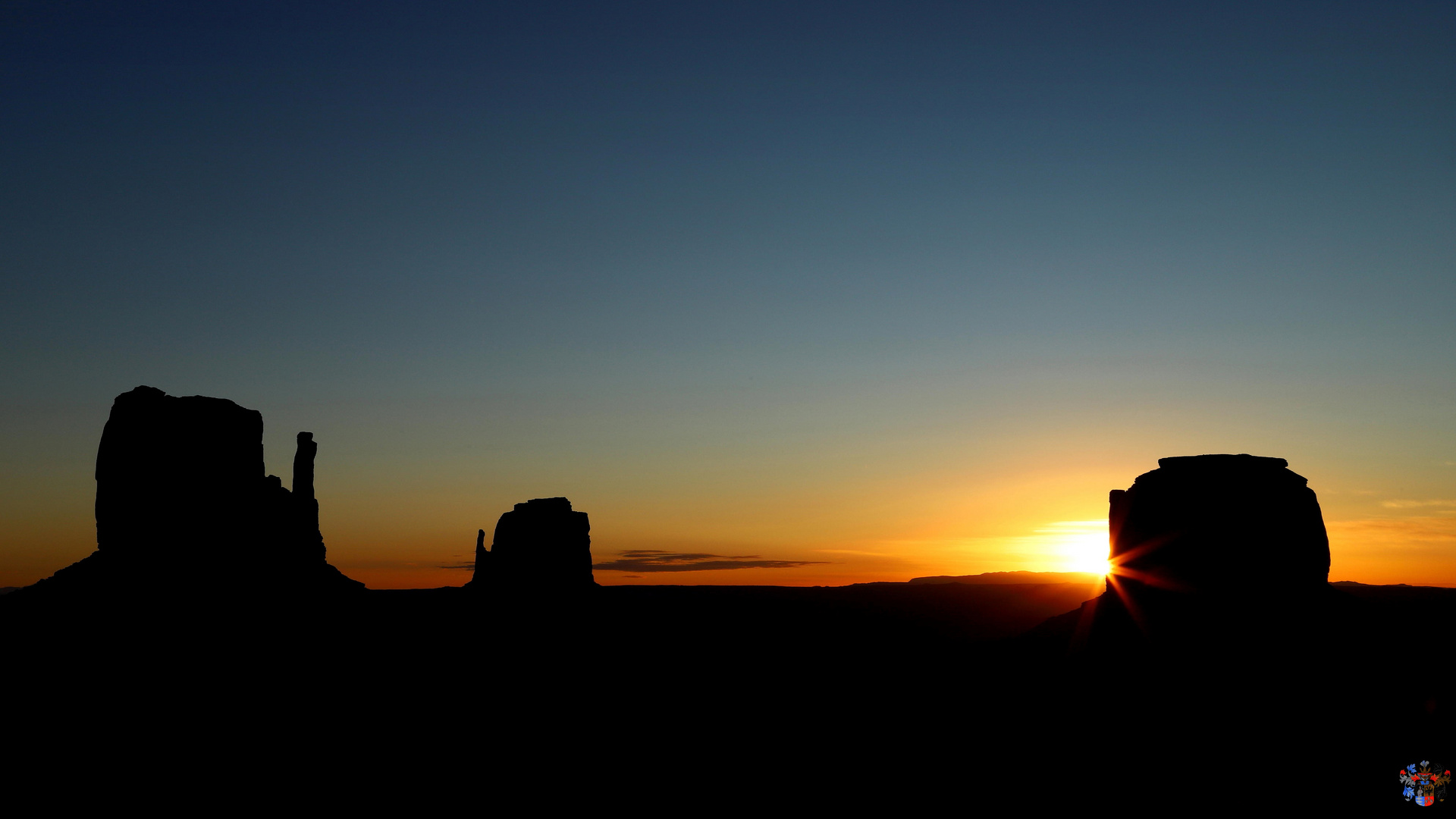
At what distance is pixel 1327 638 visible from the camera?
1259 inches

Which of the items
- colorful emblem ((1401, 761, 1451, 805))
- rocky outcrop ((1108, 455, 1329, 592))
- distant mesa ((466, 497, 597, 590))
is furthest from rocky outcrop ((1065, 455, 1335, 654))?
distant mesa ((466, 497, 597, 590))

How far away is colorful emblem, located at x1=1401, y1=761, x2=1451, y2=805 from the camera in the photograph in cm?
2773

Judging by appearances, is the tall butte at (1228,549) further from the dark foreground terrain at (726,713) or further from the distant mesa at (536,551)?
the distant mesa at (536,551)

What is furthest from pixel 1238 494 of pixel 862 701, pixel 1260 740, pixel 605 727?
pixel 605 727

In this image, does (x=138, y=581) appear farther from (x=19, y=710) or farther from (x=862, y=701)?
(x=862, y=701)

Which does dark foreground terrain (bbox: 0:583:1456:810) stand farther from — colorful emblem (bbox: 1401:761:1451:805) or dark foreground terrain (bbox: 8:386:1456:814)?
colorful emblem (bbox: 1401:761:1451:805)

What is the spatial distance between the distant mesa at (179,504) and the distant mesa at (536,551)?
742 inches

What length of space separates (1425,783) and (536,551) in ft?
176

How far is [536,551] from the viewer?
6944cm

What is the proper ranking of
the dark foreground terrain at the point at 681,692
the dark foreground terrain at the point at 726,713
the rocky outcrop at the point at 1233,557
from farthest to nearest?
the rocky outcrop at the point at 1233,557 < the dark foreground terrain at the point at 681,692 < the dark foreground terrain at the point at 726,713

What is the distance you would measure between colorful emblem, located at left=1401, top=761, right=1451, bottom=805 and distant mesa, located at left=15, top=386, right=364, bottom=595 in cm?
4802

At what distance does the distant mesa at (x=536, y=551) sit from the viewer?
2719 inches

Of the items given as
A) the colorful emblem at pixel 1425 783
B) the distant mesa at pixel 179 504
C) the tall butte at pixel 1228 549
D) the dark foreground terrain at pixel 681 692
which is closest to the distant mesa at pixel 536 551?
the dark foreground terrain at pixel 681 692

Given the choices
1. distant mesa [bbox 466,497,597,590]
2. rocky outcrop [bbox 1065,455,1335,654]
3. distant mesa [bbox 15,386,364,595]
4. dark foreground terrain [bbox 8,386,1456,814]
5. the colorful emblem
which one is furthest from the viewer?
distant mesa [bbox 466,497,597,590]
